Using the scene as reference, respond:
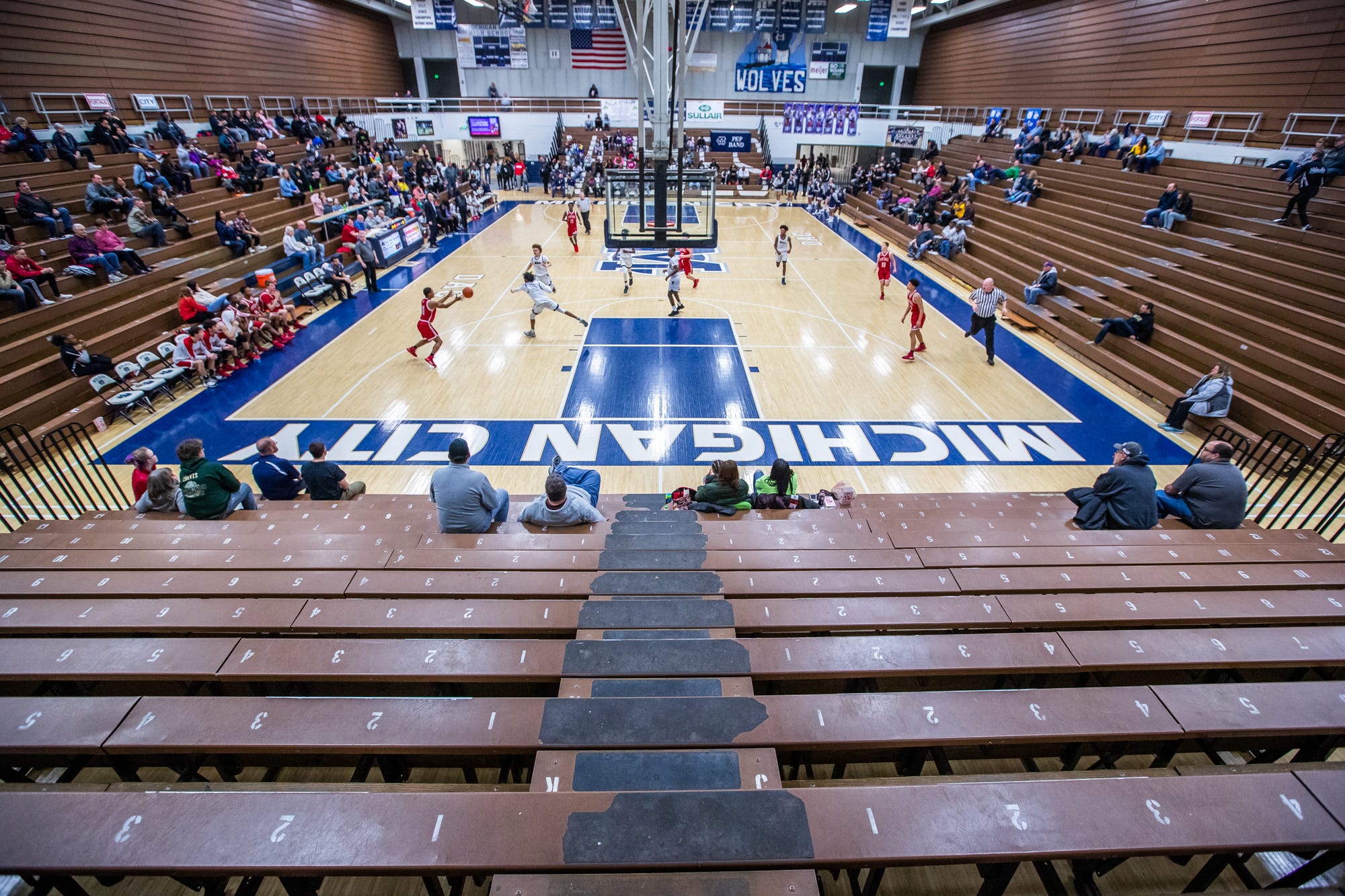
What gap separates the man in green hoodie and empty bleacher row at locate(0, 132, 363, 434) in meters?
6.15

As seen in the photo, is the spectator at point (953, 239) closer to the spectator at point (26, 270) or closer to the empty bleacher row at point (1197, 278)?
the empty bleacher row at point (1197, 278)

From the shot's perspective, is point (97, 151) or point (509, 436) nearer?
point (509, 436)

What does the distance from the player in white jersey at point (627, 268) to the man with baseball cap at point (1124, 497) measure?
1236cm

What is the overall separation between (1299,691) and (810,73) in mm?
45175

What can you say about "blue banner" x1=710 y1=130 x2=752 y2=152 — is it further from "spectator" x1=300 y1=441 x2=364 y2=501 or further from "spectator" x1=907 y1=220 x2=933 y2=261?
"spectator" x1=300 y1=441 x2=364 y2=501

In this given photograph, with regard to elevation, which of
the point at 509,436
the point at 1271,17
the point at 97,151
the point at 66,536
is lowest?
the point at 509,436

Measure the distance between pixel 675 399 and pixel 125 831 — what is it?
31.5 feet

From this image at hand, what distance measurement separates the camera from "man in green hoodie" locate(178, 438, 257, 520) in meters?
6.10

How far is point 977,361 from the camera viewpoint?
13.3 m

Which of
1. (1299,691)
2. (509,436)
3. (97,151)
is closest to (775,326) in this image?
(509,436)

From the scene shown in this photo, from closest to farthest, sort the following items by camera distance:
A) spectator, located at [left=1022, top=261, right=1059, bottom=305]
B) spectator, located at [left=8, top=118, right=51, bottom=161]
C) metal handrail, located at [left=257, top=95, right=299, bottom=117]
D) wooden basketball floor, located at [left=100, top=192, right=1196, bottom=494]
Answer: wooden basketball floor, located at [left=100, top=192, right=1196, bottom=494], spectator, located at [left=8, top=118, right=51, bottom=161], spectator, located at [left=1022, top=261, right=1059, bottom=305], metal handrail, located at [left=257, top=95, right=299, bottom=117]

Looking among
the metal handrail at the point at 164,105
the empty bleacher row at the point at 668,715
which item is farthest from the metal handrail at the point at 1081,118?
the metal handrail at the point at 164,105

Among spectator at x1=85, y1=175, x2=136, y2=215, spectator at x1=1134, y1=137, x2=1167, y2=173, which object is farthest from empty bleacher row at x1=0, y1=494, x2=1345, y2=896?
spectator at x1=1134, y1=137, x2=1167, y2=173

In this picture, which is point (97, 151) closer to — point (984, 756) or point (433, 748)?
point (433, 748)
